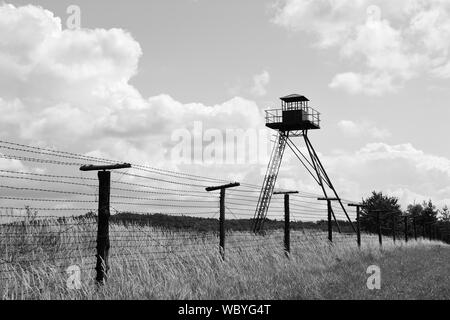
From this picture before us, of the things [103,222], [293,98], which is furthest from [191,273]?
[293,98]

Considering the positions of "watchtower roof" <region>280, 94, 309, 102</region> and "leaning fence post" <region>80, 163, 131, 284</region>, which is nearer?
"leaning fence post" <region>80, 163, 131, 284</region>

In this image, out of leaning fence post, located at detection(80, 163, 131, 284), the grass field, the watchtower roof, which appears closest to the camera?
the grass field

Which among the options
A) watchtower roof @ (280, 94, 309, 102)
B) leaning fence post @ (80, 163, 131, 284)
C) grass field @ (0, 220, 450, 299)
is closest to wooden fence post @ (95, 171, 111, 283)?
leaning fence post @ (80, 163, 131, 284)

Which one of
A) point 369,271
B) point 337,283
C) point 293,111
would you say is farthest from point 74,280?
point 293,111

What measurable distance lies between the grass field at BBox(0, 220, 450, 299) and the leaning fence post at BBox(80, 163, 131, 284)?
0.26 metres

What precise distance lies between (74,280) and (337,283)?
515cm

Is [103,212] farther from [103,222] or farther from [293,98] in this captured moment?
[293,98]

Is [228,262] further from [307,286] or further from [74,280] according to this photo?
[74,280]

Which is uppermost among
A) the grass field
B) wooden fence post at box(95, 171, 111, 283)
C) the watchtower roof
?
the watchtower roof

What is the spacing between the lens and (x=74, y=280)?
25.2ft

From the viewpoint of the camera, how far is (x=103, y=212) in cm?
827

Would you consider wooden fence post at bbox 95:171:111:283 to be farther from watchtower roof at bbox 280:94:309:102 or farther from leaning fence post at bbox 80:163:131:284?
watchtower roof at bbox 280:94:309:102

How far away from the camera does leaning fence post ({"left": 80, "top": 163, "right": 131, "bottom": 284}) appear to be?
8.16 metres

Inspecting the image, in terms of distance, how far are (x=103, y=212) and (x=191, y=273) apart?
7.40 ft
